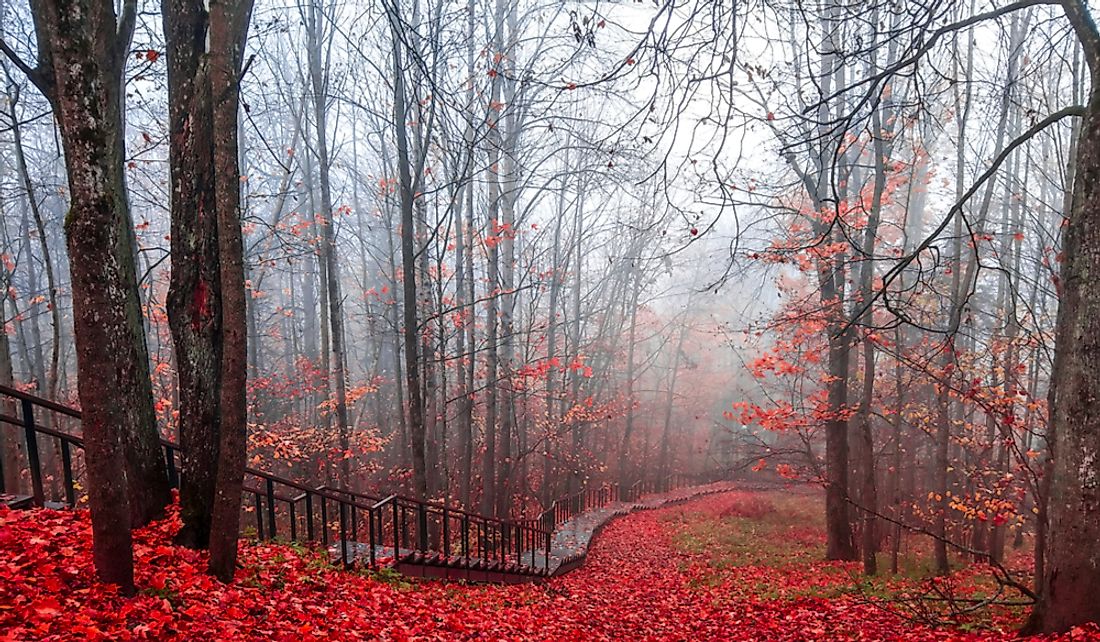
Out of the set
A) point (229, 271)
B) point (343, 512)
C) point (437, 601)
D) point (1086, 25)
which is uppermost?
point (1086, 25)

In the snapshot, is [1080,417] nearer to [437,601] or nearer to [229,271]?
[437,601]

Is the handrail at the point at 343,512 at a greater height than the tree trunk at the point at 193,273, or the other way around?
the tree trunk at the point at 193,273

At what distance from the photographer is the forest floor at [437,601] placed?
3936 millimetres

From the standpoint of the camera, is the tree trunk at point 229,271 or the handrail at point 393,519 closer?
the tree trunk at point 229,271

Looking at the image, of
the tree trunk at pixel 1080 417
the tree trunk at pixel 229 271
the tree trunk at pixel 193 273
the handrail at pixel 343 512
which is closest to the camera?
the tree trunk at pixel 1080 417

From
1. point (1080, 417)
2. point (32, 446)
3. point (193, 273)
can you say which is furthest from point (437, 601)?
point (1080, 417)

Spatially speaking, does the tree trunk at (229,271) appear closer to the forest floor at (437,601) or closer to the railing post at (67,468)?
the forest floor at (437,601)

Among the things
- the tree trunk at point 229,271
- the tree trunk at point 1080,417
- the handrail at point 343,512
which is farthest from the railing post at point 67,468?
the tree trunk at point 1080,417

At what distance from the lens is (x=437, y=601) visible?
699cm

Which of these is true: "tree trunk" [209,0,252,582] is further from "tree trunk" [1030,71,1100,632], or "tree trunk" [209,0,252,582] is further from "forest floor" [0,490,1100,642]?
"tree trunk" [1030,71,1100,632]

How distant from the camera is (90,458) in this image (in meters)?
3.92

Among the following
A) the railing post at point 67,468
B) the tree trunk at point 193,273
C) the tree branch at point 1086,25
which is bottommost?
the railing post at point 67,468

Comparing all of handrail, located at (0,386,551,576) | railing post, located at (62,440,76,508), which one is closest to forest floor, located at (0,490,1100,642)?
railing post, located at (62,440,76,508)

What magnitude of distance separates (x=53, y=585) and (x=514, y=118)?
14.7 metres
